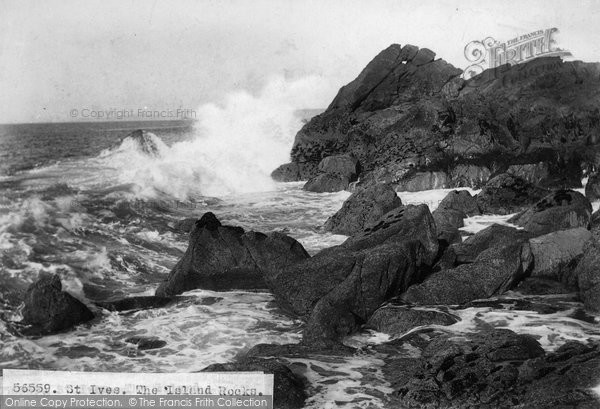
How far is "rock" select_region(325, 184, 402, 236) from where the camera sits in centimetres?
1820

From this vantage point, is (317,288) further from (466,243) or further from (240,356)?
(466,243)

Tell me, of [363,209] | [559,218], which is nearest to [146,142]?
[363,209]

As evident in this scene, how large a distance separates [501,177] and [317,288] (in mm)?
12131

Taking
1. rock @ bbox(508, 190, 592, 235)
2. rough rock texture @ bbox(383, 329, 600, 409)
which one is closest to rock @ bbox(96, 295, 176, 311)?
rough rock texture @ bbox(383, 329, 600, 409)

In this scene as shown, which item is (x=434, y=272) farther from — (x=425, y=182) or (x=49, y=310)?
(x=425, y=182)

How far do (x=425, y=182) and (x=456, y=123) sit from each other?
470 cm

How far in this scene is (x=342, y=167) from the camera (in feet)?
94.5

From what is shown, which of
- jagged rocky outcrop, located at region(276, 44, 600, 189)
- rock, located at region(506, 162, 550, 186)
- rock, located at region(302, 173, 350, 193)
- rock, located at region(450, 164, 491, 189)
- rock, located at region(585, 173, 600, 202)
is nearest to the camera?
rock, located at region(585, 173, 600, 202)

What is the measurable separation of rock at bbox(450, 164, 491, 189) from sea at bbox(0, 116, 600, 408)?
1588 millimetres

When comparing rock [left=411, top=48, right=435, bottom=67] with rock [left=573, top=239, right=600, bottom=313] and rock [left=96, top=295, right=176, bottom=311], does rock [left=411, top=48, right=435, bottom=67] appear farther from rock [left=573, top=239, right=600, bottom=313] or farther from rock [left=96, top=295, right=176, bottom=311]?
rock [left=96, top=295, right=176, bottom=311]

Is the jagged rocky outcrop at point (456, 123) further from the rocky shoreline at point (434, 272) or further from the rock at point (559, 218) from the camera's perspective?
the rock at point (559, 218)

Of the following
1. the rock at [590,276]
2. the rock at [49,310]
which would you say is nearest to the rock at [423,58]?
the rock at [590,276]

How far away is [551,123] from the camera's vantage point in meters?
29.4

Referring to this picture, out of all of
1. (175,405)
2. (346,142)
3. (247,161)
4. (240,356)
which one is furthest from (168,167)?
(175,405)
